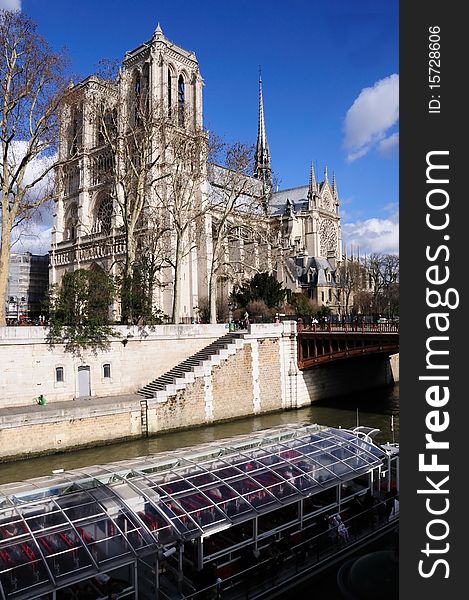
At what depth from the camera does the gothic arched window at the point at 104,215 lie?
53784mm

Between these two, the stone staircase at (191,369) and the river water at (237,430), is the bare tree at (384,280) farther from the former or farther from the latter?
the stone staircase at (191,369)

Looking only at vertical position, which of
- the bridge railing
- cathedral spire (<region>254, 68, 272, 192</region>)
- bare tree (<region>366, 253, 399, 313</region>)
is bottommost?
the bridge railing

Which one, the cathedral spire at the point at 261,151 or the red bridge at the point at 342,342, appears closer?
the red bridge at the point at 342,342

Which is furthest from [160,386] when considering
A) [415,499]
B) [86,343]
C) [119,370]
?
[415,499]

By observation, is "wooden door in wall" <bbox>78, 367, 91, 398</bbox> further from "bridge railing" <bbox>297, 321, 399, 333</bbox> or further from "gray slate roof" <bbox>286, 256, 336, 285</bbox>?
"gray slate roof" <bbox>286, 256, 336, 285</bbox>

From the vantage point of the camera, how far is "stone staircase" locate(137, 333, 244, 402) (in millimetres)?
25094

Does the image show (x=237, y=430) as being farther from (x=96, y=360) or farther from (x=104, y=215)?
(x=104, y=215)

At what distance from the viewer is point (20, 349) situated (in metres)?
22.6

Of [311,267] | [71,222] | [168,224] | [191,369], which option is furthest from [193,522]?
[311,267]

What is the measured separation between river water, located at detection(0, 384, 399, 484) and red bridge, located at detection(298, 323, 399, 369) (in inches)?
126

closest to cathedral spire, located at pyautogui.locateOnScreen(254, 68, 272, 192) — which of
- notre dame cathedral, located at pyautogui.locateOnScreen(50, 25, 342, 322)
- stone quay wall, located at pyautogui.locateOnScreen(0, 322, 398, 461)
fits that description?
notre dame cathedral, located at pyautogui.locateOnScreen(50, 25, 342, 322)

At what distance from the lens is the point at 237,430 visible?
83.6ft

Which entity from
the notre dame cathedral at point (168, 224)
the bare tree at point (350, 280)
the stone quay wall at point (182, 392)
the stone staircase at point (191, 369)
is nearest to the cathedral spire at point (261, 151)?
the notre dame cathedral at point (168, 224)

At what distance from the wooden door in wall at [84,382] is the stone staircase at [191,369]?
280 cm
